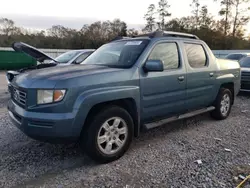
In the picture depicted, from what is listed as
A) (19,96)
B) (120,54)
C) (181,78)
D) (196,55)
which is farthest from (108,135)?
(196,55)

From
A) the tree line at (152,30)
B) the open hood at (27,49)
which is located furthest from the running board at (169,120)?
the tree line at (152,30)

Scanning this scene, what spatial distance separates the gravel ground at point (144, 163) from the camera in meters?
3.10

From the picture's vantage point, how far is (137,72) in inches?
149

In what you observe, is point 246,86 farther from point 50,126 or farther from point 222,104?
point 50,126

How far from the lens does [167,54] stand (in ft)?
14.4

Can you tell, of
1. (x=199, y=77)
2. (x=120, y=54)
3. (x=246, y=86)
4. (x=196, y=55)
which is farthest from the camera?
(x=246, y=86)

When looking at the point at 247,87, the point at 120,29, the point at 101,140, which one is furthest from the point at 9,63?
the point at 120,29

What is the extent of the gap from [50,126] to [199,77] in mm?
3072

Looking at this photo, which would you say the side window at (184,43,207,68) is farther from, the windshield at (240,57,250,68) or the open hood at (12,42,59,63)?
the windshield at (240,57,250,68)

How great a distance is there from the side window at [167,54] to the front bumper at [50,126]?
1761 mm

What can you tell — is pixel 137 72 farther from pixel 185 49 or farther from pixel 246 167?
pixel 246 167

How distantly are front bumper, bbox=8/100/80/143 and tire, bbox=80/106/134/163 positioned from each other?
9.0 inches

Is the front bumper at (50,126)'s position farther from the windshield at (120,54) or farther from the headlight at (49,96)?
the windshield at (120,54)

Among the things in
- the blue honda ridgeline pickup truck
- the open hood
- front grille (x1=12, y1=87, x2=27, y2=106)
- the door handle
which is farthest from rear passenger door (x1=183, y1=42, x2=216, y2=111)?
the open hood
